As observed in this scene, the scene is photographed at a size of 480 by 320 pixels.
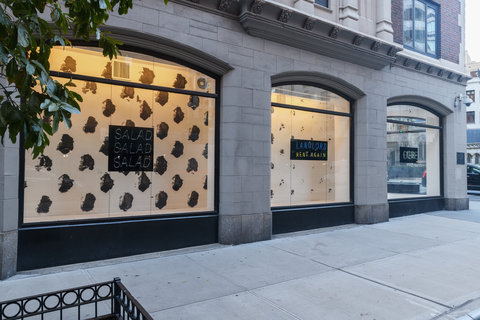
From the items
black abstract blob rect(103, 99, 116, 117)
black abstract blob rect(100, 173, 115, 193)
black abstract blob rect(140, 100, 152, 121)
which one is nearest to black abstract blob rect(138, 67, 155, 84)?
black abstract blob rect(140, 100, 152, 121)

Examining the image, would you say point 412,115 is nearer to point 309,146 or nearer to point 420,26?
point 420,26

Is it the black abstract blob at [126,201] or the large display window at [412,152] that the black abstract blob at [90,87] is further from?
the large display window at [412,152]

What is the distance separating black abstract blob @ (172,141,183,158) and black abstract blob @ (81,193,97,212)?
197 centimetres

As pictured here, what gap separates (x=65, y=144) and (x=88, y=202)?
123cm

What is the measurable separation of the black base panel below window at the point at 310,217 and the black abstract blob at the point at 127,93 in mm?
4488

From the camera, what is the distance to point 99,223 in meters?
6.74

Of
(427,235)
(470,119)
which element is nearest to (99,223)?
(427,235)

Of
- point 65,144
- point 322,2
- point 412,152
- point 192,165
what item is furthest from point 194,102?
point 412,152

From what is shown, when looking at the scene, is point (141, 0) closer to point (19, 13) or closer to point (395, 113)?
point (19, 13)

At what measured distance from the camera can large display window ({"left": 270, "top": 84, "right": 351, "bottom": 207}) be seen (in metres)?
9.57

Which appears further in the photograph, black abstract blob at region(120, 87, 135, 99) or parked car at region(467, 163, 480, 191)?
parked car at region(467, 163, 480, 191)

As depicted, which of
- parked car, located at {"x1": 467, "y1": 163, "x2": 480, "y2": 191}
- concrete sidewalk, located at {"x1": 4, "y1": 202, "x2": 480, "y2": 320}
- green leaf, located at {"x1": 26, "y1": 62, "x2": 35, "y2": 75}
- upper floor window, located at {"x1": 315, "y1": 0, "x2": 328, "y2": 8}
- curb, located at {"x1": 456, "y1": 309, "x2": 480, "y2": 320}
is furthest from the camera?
parked car, located at {"x1": 467, "y1": 163, "x2": 480, "y2": 191}

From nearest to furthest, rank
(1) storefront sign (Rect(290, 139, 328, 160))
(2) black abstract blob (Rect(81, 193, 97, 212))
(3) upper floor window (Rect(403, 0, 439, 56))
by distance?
1. (2) black abstract blob (Rect(81, 193, 97, 212))
2. (1) storefront sign (Rect(290, 139, 328, 160))
3. (3) upper floor window (Rect(403, 0, 439, 56))

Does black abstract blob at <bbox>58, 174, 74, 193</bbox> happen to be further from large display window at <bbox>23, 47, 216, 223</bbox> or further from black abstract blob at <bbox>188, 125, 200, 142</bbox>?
black abstract blob at <bbox>188, 125, 200, 142</bbox>
